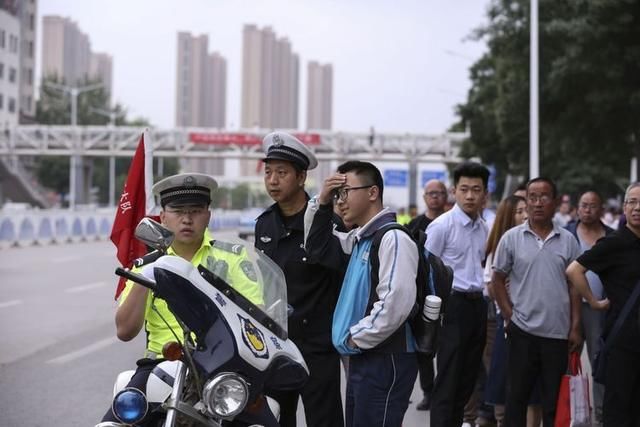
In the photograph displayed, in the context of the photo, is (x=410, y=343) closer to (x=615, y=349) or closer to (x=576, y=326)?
(x=615, y=349)

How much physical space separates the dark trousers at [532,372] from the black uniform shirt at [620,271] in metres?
0.63

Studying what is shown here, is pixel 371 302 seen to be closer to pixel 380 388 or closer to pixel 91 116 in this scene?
pixel 380 388

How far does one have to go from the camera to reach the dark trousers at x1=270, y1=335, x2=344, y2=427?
5066 mm

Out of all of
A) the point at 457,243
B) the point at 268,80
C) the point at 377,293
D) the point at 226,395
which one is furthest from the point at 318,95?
the point at 226,395

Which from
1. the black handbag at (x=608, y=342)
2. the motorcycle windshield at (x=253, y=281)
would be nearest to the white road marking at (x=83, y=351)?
the black handbag at (x=608, y=342)

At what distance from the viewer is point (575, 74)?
21000 millimetres

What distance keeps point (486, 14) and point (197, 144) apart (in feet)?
157

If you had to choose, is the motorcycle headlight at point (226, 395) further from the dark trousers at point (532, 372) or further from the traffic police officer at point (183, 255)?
the dark trousers at point (532, 372)

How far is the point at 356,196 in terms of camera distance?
4.88 meters

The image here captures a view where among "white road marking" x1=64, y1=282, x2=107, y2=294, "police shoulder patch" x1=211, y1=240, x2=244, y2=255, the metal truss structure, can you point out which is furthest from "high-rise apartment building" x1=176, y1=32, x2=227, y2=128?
"police shoulder patch" x1=211, y1=240, x2=244, y2=255

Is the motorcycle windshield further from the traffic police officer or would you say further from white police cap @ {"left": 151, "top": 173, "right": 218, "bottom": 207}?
white police cap @ {"left": 151, "top": 173, "right": 218, "bottom": 207}

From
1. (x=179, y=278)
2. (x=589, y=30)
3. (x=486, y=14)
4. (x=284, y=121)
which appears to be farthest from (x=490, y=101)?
(x=284, y=121)

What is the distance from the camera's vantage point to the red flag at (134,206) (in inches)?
238

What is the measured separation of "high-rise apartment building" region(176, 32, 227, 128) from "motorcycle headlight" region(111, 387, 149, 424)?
18542cm
